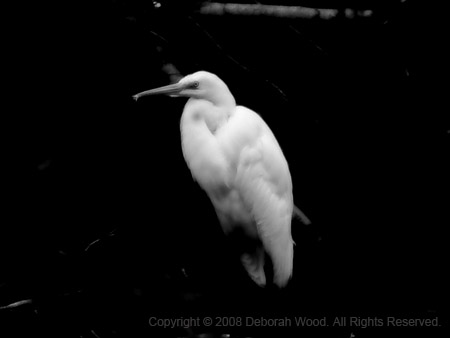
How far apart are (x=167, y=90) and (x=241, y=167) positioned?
35cm

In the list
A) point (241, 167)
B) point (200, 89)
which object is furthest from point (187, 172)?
point (200, 89)

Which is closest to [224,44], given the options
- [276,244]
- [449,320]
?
[276,244]

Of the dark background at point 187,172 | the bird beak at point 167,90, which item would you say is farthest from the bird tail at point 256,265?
the bird beak at point 167,90

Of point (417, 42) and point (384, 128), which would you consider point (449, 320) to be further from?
point (417, 42)

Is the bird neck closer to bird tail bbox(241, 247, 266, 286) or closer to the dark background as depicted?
the dark background

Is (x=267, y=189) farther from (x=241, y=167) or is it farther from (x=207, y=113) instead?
(x=207, y=113)

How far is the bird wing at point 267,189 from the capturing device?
62.9 inches

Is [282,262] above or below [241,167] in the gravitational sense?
below

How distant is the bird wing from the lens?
1598 millimetres

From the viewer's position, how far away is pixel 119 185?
1688mm

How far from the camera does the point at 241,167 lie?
1604 millimetres

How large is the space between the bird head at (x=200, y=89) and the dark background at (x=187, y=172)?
5.9 inches

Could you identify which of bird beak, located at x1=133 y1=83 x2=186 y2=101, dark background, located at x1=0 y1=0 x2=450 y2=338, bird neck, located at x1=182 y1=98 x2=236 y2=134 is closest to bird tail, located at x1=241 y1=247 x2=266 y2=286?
dark background, located at x1=0 y1=0 x2=450 y2=338

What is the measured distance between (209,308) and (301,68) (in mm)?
1006
